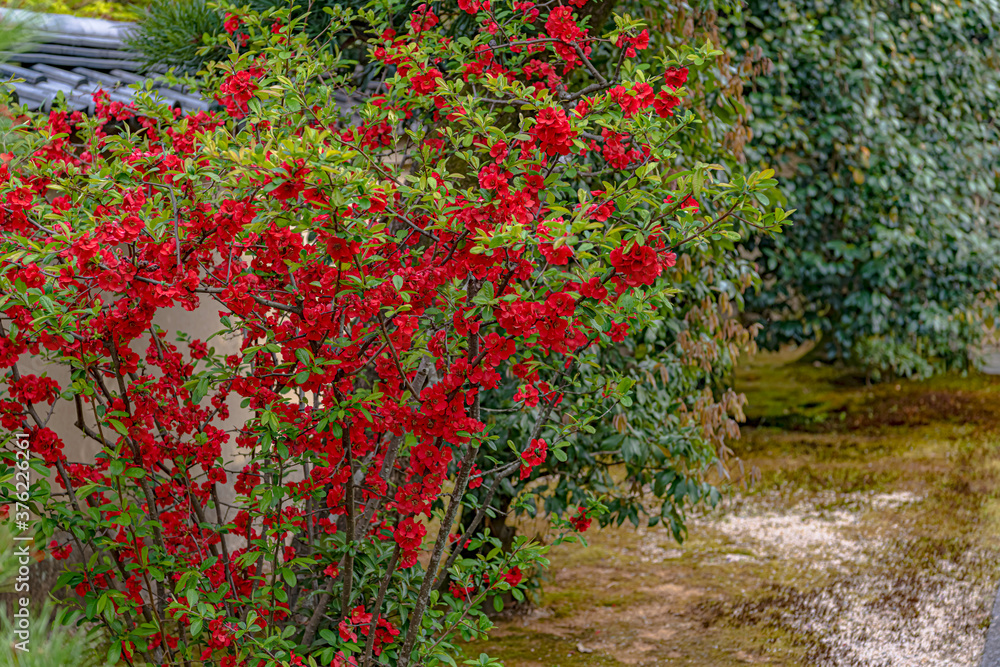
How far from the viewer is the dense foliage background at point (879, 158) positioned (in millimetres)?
5445

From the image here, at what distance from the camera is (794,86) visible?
5.71m

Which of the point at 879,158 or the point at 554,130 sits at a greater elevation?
the point at 554,130

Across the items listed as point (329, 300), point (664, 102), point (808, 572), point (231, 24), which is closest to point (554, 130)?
point (664, 102)

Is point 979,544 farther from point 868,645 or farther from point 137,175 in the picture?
point 137,175

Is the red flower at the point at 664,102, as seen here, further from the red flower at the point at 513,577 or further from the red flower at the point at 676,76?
the red flower at the point at 513,577

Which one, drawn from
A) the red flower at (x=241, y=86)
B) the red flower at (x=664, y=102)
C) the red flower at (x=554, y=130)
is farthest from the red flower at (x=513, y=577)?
the red flower at (x=241, y=86)

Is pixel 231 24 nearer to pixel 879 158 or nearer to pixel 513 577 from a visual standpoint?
pixel 513 577

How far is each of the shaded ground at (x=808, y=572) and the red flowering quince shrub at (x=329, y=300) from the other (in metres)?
1.51

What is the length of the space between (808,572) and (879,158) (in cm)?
280

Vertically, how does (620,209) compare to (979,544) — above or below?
above

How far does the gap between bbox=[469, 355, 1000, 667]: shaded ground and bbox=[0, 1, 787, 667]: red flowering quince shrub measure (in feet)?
4.94

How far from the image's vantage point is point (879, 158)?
5527 mm

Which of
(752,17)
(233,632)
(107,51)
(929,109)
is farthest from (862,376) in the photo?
(233,632)

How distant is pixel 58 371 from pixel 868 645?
342 centimetres
